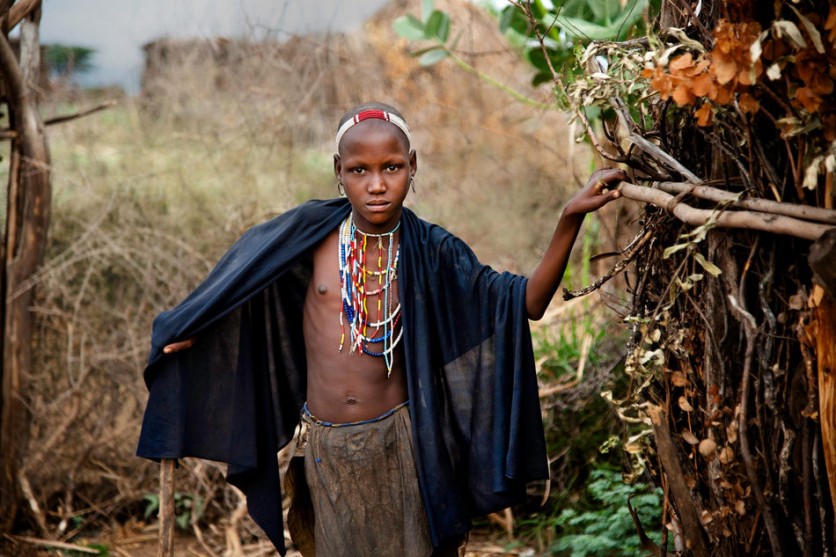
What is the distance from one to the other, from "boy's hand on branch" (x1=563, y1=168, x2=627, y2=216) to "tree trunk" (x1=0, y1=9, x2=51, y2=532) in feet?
10.7

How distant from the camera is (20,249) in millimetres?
4898

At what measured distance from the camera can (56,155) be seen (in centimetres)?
630

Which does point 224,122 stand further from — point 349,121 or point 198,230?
point 349,121

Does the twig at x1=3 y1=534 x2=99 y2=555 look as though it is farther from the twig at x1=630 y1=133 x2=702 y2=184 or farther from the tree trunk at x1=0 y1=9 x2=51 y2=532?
the twig at x1=630 y1=133 x2=702 y2=184

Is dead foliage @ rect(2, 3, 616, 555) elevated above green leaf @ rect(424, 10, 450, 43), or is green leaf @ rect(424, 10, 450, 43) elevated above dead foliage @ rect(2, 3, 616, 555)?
green leaf @ rect(424, 10, 450, 43)

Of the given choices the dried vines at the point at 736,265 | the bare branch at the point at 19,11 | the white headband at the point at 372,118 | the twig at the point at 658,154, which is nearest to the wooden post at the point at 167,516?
the white headband at the point at 372,118

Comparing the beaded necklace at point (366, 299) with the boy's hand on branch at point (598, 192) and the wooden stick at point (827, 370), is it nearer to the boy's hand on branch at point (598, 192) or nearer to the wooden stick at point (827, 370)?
the boy's hand on branch at point (598, 192)

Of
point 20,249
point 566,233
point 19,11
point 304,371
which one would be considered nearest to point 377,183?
point 566,233

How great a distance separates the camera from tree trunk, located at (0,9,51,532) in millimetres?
4789

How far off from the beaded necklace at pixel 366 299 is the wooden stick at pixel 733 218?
92 centimetres

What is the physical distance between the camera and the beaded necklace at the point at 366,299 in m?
3.11

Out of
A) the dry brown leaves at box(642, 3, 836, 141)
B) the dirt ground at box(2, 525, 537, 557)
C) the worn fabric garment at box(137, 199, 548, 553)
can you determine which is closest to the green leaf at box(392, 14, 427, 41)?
the worn fabric garment at box(137, 199, 548, 553)

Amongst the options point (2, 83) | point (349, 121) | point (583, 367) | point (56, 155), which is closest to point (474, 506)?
point (349, 121)

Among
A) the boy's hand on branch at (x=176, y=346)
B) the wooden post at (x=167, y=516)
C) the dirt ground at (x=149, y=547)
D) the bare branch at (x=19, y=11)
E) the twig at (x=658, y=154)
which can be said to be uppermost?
the bare branch at (x=19, y=11)
